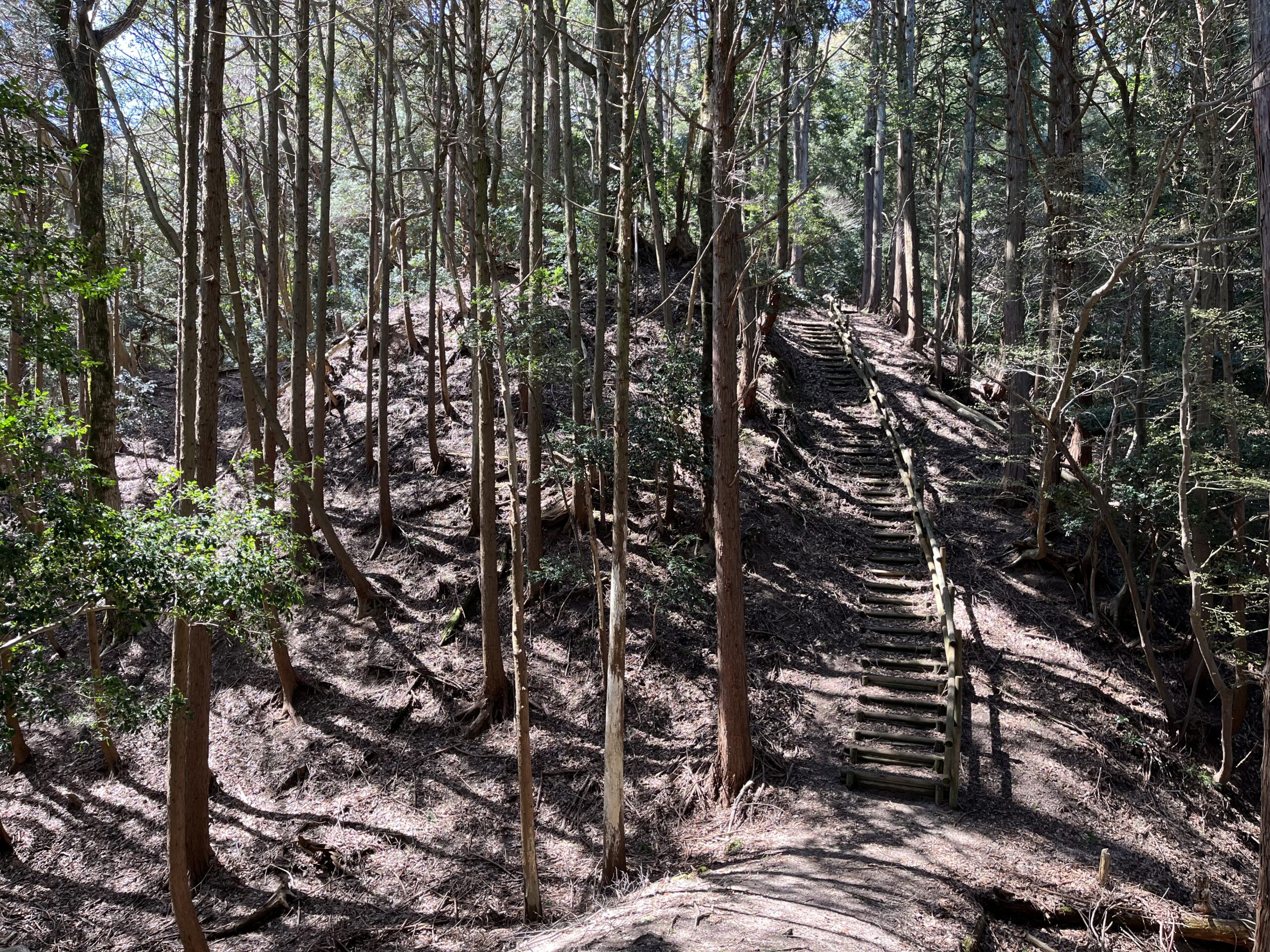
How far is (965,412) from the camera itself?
1891cm

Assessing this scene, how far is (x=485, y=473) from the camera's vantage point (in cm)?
1096

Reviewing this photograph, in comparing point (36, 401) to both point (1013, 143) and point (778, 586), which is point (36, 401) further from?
point (1013, 143)

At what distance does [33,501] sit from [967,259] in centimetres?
2153

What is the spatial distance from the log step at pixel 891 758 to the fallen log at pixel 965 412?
9.69 metres

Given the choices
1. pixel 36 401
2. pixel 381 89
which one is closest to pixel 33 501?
pixel 36 401

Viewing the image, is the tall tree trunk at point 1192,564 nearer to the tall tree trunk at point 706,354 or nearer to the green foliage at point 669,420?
the tall tree trunk at point 706,354

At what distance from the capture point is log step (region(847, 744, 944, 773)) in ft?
32.7

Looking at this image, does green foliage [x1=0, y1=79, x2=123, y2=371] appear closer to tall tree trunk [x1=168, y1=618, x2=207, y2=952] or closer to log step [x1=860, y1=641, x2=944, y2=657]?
tall tree trunk [x1=168, y1=618, x2=207, y2=952]

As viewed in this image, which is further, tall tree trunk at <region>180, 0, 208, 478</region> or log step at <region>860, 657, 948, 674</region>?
log step at <region>860, 657, 948, 674</region>

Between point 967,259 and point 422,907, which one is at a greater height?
point 967,259

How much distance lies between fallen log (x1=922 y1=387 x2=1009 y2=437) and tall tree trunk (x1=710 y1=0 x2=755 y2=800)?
10.3m

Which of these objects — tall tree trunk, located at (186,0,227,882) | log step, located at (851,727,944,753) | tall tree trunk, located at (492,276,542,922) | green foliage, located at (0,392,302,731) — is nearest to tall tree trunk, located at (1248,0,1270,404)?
log step, located at (851,727,944,753)

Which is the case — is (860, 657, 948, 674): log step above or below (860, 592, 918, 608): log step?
below

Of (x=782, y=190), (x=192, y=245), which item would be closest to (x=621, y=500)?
(x=192, y=245)
